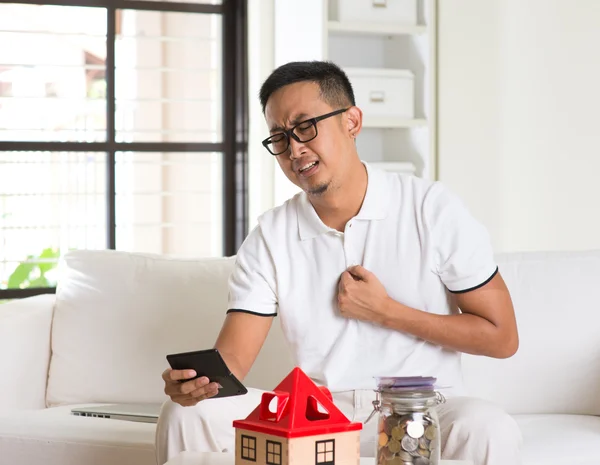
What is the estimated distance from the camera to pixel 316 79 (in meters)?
1.97

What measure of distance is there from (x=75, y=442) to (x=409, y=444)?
43.0 inches

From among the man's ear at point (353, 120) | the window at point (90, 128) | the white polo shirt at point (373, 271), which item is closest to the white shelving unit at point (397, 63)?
the window at point (90, 128)

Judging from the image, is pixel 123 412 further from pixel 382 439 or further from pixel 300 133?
pixel 382 439

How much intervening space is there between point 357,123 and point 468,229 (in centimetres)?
34

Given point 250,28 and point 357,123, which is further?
point 250,28

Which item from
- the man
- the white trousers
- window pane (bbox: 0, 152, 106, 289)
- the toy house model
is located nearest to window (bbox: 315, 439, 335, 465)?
the toy house model

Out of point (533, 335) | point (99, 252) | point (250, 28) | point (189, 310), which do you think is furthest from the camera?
point (250, 28)

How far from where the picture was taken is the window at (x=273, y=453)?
1.31m

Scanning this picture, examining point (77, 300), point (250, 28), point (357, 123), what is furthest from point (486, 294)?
point (250, 28)

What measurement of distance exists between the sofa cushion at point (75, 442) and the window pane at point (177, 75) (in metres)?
1.82

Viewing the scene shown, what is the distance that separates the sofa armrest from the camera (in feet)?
8.06

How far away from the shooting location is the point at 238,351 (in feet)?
6.31

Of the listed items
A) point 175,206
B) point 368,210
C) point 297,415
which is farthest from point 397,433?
point 175,206

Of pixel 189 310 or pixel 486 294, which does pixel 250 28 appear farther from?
pixel 486 294
